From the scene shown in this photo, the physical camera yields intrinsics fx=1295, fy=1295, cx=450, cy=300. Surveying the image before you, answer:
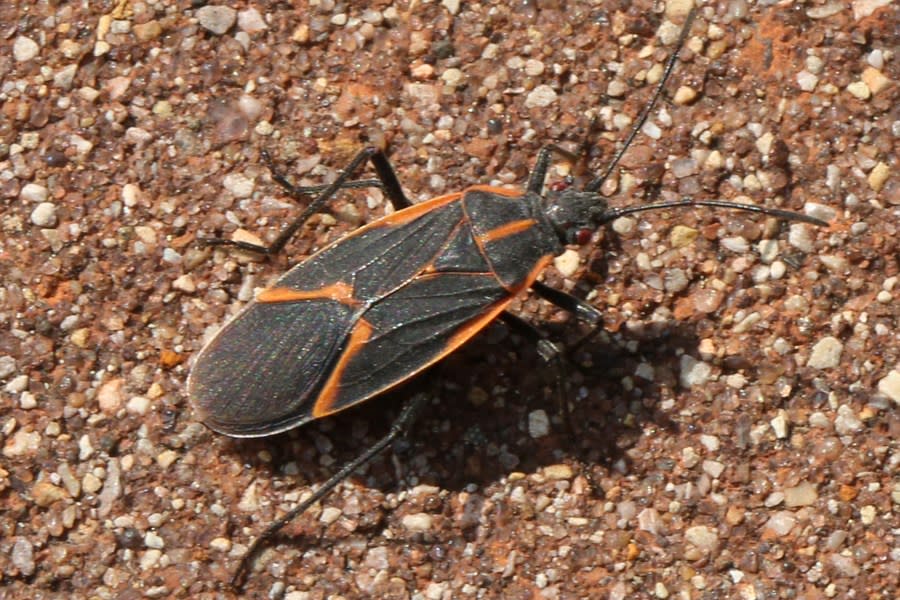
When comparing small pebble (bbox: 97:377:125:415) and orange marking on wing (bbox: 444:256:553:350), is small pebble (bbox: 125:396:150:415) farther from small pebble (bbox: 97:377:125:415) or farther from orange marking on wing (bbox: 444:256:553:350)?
orange marking on wing (bbox: 444:256:553:350)

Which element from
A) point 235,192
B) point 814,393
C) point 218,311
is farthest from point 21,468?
point 814,393

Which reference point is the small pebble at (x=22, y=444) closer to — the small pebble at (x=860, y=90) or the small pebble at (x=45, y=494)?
the small pebble at (x=45, y=494)

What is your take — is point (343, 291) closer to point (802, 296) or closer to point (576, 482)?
point (576, 482)

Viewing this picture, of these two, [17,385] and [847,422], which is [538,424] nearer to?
[847,422]

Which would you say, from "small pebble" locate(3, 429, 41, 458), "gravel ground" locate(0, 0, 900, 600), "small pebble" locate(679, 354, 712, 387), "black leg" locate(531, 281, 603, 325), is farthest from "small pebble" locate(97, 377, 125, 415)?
"small pebble" locate(679, 354, 712, 387)

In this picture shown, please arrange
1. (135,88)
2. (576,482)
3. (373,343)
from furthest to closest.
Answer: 1. (135,88)
2. (576,482)
3. (373,343)

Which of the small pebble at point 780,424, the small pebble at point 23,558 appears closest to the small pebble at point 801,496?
the small pebble at point 780,424

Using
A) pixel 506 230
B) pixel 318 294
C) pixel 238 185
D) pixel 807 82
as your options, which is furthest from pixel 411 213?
pixel 807 82
